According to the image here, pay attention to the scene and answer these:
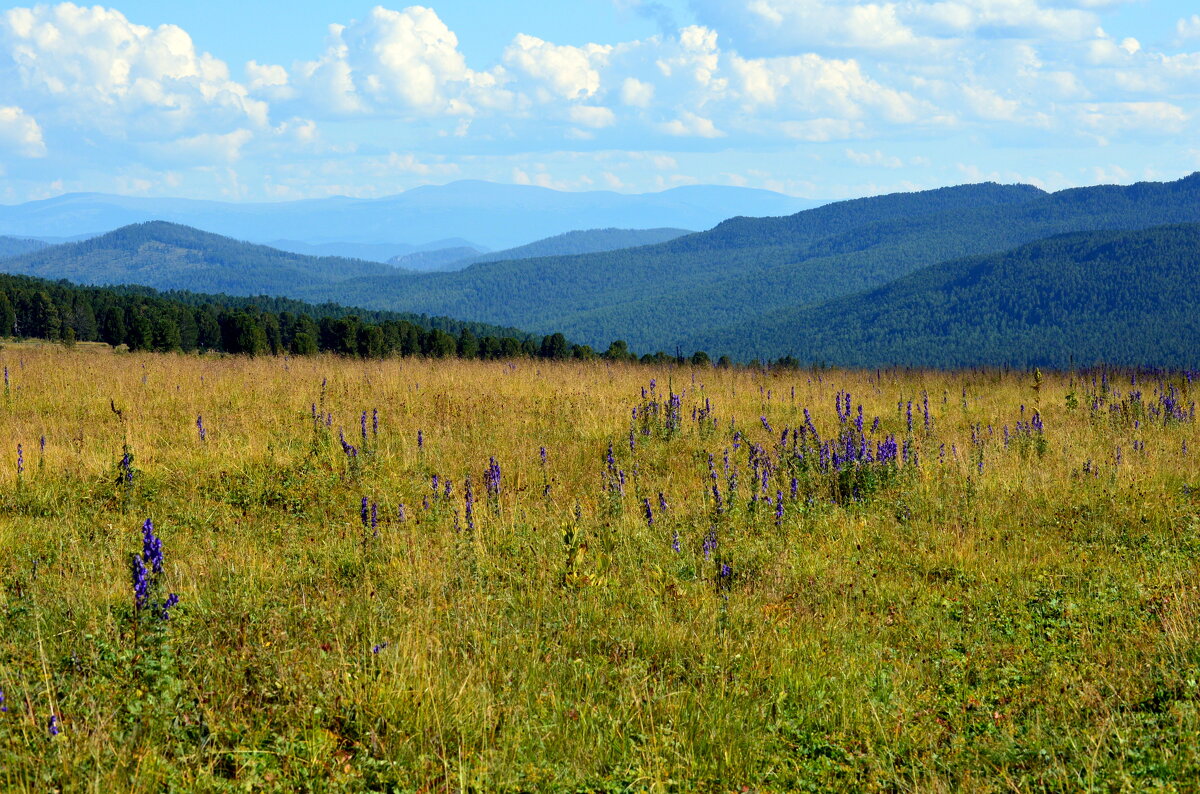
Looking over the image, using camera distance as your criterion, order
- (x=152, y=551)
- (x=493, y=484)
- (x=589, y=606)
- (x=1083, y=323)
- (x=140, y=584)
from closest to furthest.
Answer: (x=140, y=584) < (x=152, y=551) < (x=589, y=606) < (x=493, y=484) < (x=1083, y=323)

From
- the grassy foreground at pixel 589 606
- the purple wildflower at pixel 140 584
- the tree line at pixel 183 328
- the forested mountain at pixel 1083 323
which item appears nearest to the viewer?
the grassy foreground at pixel 589 606

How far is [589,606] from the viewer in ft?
17.7

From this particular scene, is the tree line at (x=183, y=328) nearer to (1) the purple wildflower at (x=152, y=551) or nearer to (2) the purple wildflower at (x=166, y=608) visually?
(1) the purple wildflower at (x=152, y=551)

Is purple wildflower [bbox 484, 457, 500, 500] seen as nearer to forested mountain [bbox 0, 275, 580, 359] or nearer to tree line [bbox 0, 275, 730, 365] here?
tree line [bbox 0, 275, 730, 365]

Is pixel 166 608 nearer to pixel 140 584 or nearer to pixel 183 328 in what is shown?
pixel 140 584

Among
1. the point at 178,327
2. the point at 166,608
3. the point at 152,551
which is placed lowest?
the point at 166,608

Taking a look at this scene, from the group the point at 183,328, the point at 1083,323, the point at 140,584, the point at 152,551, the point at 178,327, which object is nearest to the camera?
the point at 140,584

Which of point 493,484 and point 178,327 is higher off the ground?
point 178,327

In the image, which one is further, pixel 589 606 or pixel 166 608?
pixel 589 606

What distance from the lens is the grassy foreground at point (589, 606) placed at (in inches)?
143

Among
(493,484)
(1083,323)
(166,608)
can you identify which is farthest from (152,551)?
(1083,323)

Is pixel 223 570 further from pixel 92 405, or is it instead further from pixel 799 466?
pixel 92 405

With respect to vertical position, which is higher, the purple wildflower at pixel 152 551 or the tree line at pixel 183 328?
the tree line at pixel 183 328

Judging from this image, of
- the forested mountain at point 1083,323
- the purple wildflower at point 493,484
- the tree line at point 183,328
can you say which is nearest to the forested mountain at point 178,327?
the tree line at point 183,328
